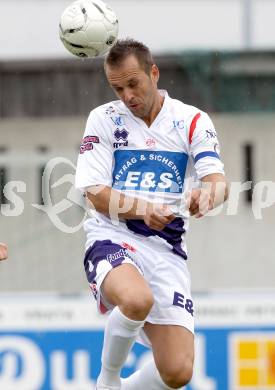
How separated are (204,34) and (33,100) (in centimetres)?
175

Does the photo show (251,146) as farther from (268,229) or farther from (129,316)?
(129,316)

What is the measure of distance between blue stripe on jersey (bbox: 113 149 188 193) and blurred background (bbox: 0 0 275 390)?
2232 millimetres

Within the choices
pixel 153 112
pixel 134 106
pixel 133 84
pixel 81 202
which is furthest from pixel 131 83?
pixel 81 202

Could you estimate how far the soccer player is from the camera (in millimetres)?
→ 7664

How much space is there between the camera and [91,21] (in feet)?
26.4

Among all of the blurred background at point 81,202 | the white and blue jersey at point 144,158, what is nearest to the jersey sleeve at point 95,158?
the white and blue jersey at point 144,158

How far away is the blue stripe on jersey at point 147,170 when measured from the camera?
7848mm

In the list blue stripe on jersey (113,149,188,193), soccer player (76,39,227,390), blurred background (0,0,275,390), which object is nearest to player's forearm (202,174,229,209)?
soccer player (76,39,227,390)

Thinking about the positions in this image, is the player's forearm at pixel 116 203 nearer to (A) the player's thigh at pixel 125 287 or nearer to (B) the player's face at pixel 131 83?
(A) the player's thigh at pixel 125 287

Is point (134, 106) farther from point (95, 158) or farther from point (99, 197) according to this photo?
point (99, 197)

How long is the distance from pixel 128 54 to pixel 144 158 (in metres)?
0.60

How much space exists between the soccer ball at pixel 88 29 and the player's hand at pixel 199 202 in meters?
1.23

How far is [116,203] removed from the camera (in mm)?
7641

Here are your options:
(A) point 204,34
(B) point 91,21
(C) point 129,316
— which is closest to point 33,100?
(A) point 204,34
